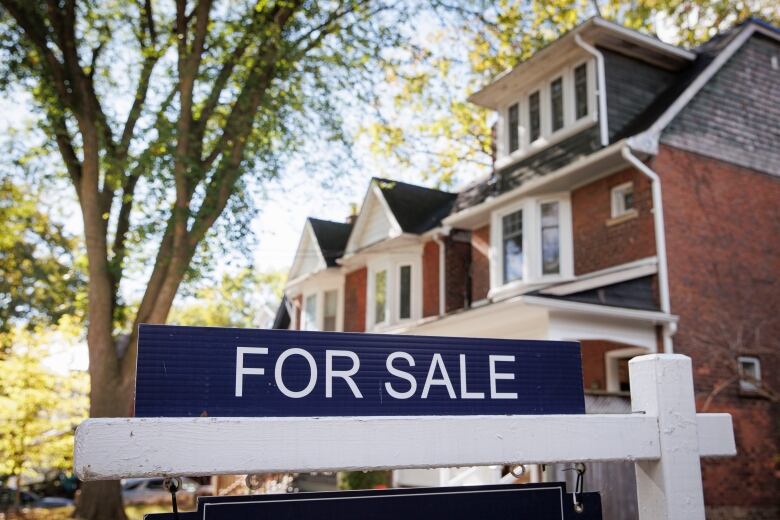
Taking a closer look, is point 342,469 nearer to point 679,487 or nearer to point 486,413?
point 486,413

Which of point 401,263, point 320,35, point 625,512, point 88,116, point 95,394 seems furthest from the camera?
point 401,263

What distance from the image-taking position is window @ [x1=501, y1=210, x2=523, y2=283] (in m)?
15.1

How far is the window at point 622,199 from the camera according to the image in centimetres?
1325

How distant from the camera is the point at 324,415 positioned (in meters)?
2.11

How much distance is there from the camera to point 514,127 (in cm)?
1658

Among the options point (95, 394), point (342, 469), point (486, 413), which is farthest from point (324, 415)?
point (95, 394)

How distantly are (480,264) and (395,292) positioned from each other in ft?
10.9

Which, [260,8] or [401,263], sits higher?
[260,8]

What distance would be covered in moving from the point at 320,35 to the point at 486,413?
1349 cm

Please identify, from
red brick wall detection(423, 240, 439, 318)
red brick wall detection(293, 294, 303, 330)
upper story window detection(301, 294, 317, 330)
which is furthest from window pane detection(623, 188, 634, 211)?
red brick wall detection(293, 294, 303, 330)

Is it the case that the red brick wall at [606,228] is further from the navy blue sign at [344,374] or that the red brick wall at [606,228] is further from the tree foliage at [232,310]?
the tree foliage at [232,310]

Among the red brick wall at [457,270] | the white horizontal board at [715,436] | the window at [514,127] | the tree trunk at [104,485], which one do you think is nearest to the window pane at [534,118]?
the window at [514,127]

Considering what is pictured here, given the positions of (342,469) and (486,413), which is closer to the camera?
(342,469)

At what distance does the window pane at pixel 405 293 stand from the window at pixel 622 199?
23.7ft
